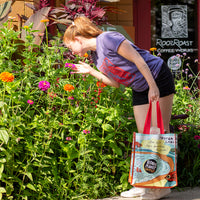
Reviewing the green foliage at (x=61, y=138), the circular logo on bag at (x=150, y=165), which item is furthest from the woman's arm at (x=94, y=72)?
the circular logo on bag at (x=150, y=165)

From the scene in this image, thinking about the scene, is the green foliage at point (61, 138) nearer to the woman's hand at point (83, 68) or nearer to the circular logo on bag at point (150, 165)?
the woman's hand at point (83, 68)

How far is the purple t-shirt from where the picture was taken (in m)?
2.60

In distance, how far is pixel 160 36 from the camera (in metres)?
6.56

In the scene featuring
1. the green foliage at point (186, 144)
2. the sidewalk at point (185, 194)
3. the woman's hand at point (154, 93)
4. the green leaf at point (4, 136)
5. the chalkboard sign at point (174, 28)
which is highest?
the chalkboard sign at point (174, 28)

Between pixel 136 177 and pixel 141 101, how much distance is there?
606 mm

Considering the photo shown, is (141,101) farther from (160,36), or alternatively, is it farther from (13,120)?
(160,36)

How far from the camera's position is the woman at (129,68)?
101 inches

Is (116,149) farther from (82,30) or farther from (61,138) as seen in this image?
(82,30)

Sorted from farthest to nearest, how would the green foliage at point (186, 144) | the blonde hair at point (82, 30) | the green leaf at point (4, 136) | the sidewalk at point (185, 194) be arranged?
1. the green foliage at point (186, 144)
2. the sidewalk at point (185, 194)
3. the blonde hair at point (82, 30)
4. the green leaf at point (4, 136)

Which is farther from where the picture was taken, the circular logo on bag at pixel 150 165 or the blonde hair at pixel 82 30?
the blonde hair at pixel 82 30

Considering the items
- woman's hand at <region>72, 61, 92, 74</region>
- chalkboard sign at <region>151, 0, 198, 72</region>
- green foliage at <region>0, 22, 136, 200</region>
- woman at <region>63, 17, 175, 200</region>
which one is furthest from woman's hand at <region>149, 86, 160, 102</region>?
chalkboard sign at <region>151, 0, 198, 72</region>

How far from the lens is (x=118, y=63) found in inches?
105

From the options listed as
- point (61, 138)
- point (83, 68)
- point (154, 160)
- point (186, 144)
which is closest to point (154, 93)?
point (154, 160)

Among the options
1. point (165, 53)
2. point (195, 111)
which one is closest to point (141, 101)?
point (195, 111)
